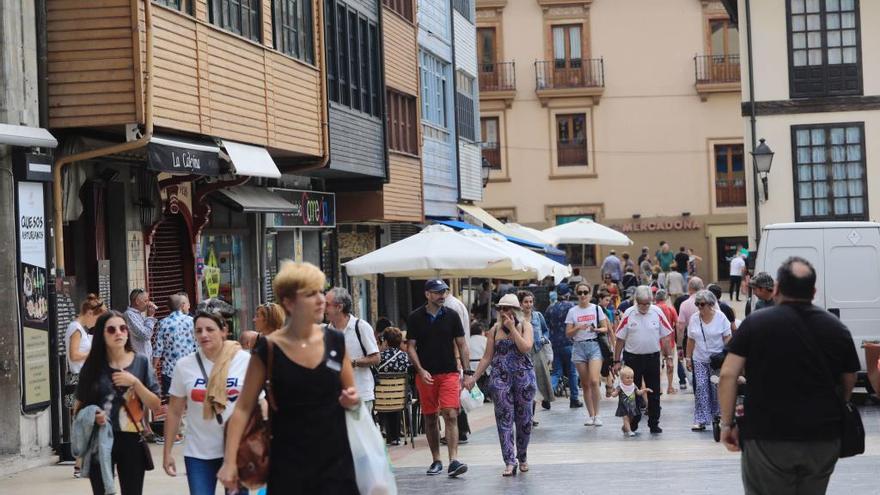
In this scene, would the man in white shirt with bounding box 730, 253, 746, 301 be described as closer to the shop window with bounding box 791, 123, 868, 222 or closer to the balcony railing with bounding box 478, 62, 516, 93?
the shop window with bounding box 791, 123, 868, 222

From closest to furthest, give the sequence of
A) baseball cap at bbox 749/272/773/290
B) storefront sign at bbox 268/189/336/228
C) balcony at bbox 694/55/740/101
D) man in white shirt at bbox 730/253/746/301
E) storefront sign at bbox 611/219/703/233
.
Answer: baseball cap at bbox 749/272/773/290 < storefront sign at bbox 268/189/336/228 < man in white shirt at bbox 730/253/746/301 < balcony at bbox 694/55/740/101 < storefront sign at bbox 611/219/703/233

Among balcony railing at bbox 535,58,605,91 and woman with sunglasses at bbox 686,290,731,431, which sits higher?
balcony railing at bbox 535,58,605,91

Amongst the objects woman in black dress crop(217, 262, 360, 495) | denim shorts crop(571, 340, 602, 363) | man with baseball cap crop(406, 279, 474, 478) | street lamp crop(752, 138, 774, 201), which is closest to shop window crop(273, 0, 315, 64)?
denim shorts crop(571, 340, 602, 363)

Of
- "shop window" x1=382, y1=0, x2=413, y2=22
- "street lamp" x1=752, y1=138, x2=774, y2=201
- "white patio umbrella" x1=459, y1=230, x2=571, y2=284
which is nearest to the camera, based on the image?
"white patio umbrella" x1=459, y1=230, x2=571, y2=284

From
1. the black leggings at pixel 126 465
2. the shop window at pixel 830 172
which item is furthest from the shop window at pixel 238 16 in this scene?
the shop window at pixel 830 172

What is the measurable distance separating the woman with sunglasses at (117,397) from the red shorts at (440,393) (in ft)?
16.9

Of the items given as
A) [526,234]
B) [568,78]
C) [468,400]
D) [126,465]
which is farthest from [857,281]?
[568,78]

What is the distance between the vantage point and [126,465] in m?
9.54

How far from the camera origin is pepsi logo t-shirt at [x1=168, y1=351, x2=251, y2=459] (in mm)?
8789

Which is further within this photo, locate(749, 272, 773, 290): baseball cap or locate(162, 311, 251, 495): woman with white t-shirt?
locate(749, 272, 773, 290): baseball cap

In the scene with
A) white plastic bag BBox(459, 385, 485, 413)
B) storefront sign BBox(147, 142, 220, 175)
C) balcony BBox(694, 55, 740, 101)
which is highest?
balcony BBox(694, 55, 740, 101)

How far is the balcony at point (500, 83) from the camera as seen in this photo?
57312mm

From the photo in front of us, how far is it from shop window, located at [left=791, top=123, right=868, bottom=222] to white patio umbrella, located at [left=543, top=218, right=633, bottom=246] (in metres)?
7.78

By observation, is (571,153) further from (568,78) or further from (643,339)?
(643,339)
